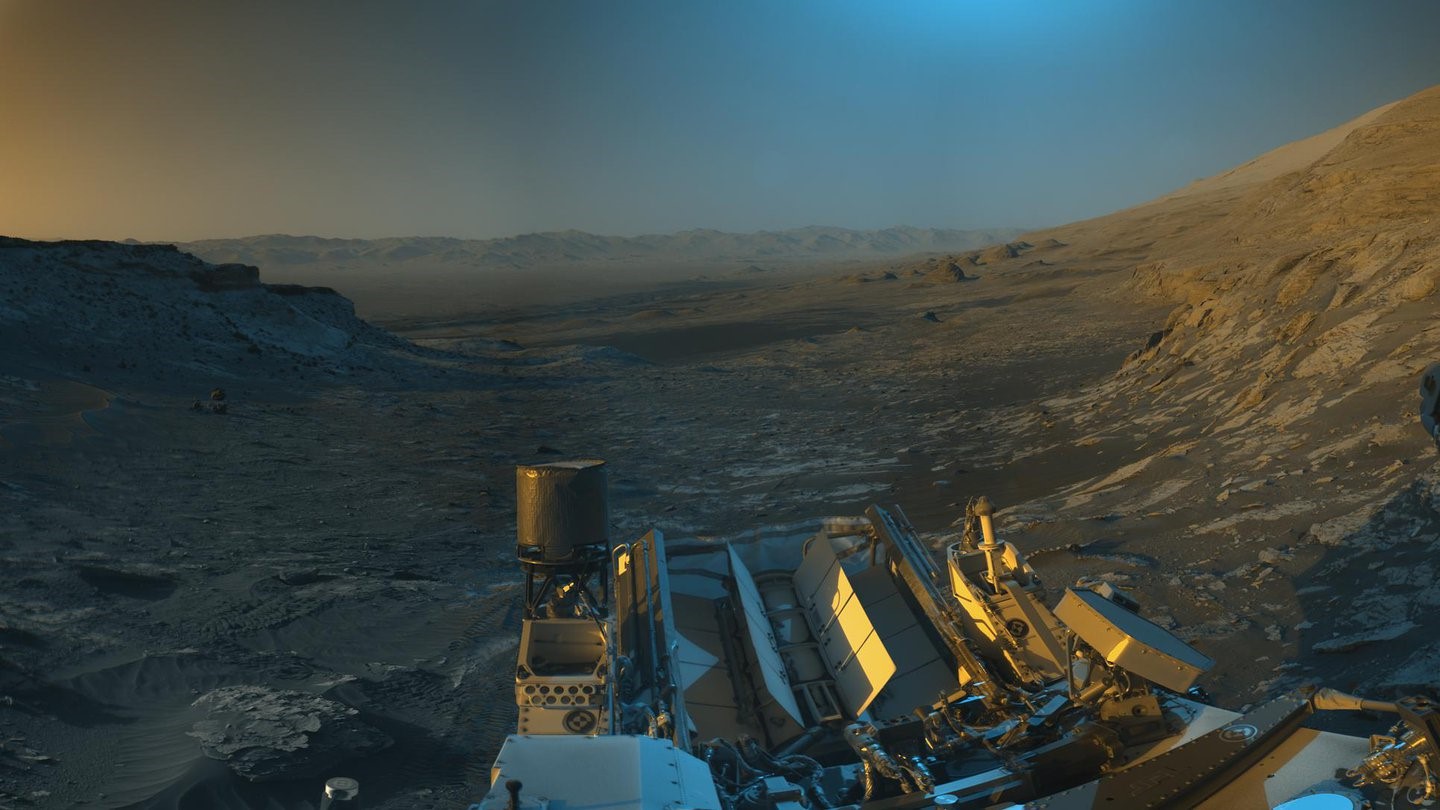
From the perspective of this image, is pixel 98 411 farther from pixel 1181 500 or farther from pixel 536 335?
pixel 536 335

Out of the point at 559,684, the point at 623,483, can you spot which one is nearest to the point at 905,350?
the point at 623,483

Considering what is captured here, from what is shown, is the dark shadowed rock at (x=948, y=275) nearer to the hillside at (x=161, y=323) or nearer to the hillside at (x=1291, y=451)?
the hillside at (x=161, y=323)

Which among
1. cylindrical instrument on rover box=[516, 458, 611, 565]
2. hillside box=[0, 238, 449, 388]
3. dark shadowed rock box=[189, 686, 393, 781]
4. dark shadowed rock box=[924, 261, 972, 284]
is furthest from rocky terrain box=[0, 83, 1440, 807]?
dark shadowed rock box=[924, 261, 972, 284]

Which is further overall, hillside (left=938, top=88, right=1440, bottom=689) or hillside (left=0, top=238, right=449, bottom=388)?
hillside (left=0, top=238, right=449, bottom=388)

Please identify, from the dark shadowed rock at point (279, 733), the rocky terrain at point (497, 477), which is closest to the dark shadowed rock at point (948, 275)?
the rocky terrain at point (497, 477)

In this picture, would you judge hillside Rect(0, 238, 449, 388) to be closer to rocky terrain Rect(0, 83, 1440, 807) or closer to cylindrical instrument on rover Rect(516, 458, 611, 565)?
rocky terrain Rect(0, 83, 1440, 807)

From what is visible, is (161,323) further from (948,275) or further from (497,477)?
(948,275)
